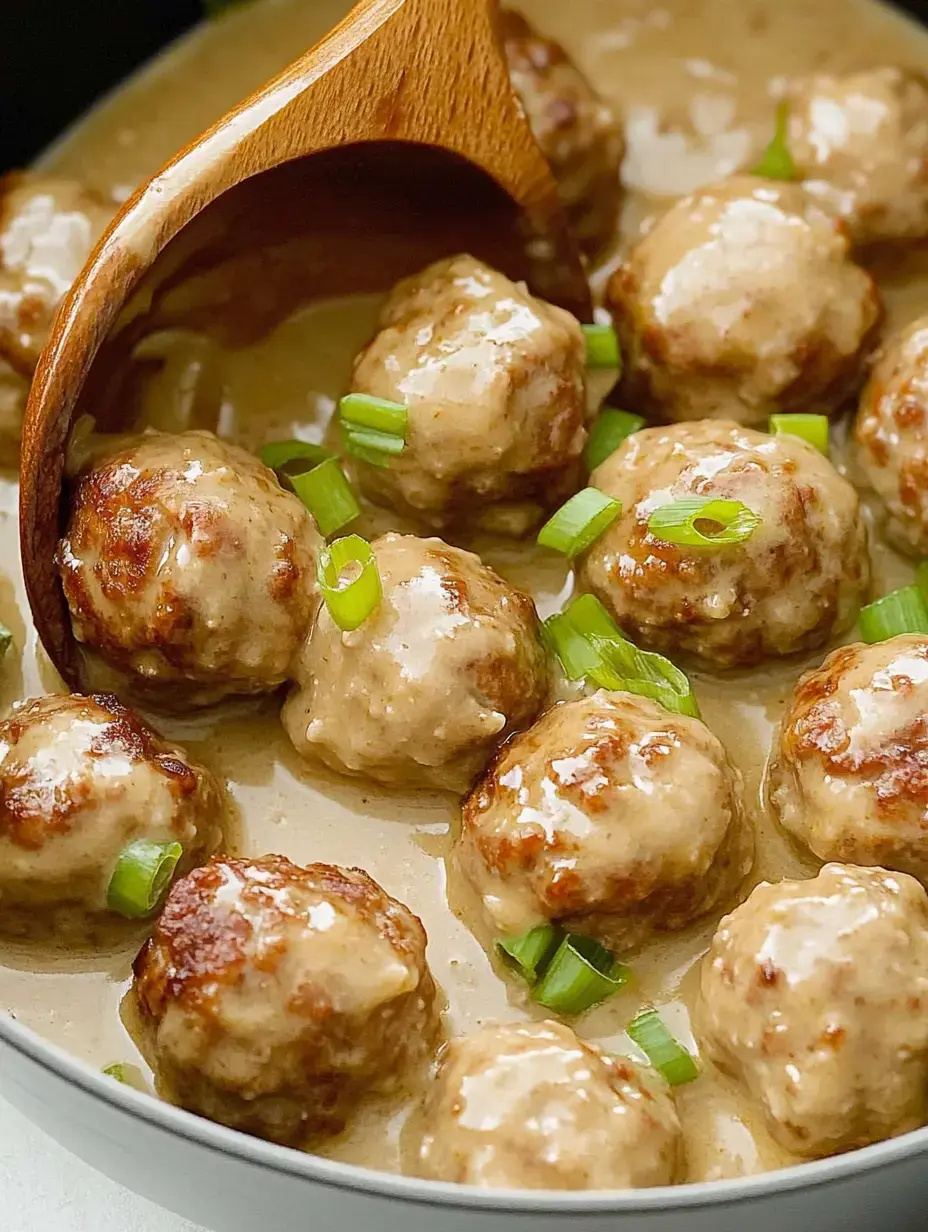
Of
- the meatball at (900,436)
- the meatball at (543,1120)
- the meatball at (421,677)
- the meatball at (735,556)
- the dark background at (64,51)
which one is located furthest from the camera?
the dark background at (64,51)

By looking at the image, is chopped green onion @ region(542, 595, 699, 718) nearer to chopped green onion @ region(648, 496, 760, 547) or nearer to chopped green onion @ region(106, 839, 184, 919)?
chopped green onion @ region(648, 496, 760, 547)

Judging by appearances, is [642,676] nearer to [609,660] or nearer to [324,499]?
[609,660]

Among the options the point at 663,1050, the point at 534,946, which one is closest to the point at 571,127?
the point at 534,946

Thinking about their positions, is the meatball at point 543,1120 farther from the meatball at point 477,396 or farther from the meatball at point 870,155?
the meatball at point 870,155

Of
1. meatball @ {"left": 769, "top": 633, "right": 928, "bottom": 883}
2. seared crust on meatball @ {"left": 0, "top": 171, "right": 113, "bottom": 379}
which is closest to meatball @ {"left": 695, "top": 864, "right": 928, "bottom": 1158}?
meatball @ {"left": 769, "top": 633, "right": 928, "bottom": 883}

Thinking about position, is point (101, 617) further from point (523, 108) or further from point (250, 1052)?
point (523, 108)

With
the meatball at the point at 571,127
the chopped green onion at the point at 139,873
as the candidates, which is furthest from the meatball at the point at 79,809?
the meatball at the point at 571,127

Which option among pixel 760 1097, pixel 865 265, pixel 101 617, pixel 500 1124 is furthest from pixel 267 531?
pixel 865 265

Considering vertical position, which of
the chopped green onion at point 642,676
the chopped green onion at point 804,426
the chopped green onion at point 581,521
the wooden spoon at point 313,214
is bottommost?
the chopped green onion at point 642,676
